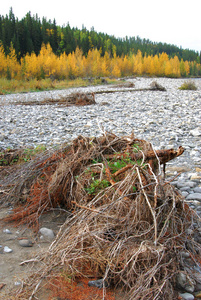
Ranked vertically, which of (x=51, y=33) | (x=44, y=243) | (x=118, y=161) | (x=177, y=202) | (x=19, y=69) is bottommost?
(x=44, y=243)

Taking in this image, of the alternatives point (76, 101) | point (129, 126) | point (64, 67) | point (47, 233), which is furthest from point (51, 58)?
point (47, 233)

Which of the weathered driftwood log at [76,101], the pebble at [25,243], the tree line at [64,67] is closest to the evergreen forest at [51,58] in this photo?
the tree line at [64,67]

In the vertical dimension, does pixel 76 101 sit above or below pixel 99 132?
above

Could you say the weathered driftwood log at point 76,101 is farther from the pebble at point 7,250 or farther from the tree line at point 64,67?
the tree line at point 64,67

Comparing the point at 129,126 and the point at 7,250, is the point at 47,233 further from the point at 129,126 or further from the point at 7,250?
the point at 129,126

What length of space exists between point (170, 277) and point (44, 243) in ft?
4.36

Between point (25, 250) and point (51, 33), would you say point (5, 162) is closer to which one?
point (25, 250)


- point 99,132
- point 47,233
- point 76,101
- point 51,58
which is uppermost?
point 51,58

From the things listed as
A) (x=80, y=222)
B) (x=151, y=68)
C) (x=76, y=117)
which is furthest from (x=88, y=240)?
(x=151, y=68)

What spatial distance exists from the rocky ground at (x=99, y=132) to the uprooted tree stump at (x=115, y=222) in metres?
0.28

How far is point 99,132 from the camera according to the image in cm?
674

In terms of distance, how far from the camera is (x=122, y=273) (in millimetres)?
1887

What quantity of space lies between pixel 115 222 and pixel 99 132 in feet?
15.1

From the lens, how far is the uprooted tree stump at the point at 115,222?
1.90m
